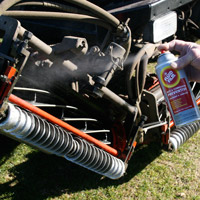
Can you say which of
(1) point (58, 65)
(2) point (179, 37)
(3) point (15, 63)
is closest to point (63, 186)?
(1) point (58, 65)

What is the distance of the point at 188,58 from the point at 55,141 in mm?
1013

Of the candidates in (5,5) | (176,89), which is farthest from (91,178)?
(5,5)

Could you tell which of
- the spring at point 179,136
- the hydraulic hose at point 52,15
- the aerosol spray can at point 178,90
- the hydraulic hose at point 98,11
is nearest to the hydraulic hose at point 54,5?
the hydraulic hose at point 52,15

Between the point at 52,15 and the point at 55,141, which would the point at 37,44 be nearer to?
the point at 52,15

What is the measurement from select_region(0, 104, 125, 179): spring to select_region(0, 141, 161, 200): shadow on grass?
1.35 feet

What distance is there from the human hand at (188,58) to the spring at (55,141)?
844 mm

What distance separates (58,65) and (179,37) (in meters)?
2.30

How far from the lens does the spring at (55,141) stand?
1.88 metres

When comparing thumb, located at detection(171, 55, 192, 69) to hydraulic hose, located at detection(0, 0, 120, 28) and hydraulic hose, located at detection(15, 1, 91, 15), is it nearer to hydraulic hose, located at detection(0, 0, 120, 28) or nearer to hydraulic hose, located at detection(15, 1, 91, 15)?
hydraulic hose, located at detection(0, 0, 120, 28)

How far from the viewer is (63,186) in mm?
2865

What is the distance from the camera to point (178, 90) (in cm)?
222

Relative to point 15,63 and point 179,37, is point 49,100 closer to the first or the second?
point 15,63

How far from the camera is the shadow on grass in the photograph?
109 inches

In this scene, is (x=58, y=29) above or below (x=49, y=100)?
above
